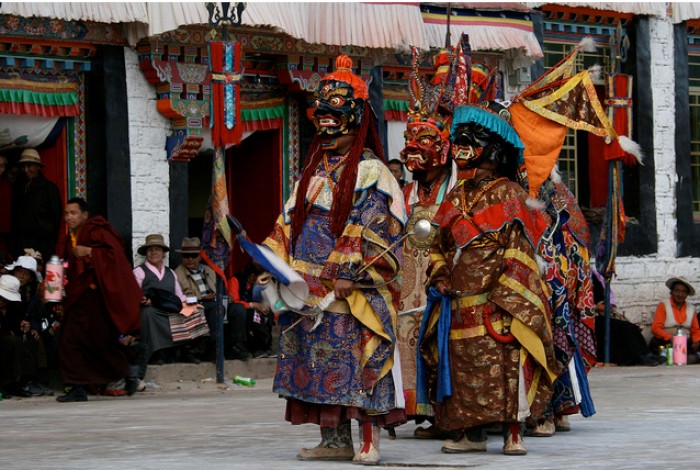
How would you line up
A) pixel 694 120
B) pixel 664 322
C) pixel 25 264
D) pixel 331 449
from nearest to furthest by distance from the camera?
pixel 331 449, pixel 25 264, pixel 664 322, pixel 694 120

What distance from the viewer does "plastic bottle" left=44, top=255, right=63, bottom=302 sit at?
13.4 meters

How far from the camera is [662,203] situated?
20250mm

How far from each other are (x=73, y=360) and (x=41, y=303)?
21.4 inches

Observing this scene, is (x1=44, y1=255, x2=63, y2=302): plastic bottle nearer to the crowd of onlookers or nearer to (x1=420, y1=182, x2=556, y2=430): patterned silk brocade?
the crowd of onlookers

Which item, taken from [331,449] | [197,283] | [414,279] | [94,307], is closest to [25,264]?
[94,307]

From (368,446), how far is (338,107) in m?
1.70

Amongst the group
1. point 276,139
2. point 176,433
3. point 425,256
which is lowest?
point 176,433

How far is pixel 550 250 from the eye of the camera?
32.8ft

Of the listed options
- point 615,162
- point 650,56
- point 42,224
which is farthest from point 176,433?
point 650,56

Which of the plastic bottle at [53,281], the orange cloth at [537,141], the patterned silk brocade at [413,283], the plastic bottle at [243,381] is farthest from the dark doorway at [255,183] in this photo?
the orange cloth at [537,141]

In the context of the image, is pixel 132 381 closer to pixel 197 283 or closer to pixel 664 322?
pixel 197 283

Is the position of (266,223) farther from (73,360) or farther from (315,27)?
(73,360)

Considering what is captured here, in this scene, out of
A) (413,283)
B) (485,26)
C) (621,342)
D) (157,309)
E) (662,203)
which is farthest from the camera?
(662,203)

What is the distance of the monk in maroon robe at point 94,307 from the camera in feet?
43.5
